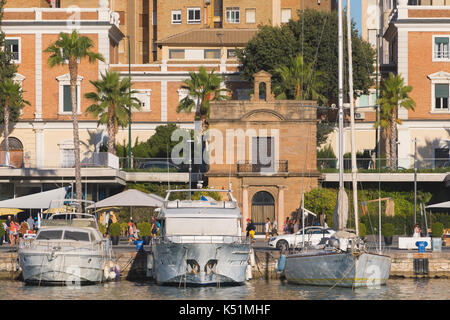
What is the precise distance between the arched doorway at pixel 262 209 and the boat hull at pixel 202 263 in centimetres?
2443

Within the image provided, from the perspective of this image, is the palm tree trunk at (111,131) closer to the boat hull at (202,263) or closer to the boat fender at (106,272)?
the boat fender at (106,272)

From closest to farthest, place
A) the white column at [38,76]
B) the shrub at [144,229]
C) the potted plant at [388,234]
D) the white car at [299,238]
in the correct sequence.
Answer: the white car at [299,238]
the potted plant at [388,234]
the shrub at [144,229]
the white column at [38,76]

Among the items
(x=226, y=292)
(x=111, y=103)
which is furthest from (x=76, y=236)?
(x=111, y=103)

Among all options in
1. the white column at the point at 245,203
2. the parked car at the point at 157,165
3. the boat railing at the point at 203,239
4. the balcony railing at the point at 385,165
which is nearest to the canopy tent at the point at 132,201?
the white column at the point at 245,203

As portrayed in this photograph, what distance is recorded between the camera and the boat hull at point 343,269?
4253 centimetres

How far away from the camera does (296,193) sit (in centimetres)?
6812

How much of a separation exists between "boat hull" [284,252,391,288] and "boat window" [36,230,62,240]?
32.3 feet

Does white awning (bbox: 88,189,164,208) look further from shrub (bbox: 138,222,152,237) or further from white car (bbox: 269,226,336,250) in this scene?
white car (bbox: 269,226,336,250)

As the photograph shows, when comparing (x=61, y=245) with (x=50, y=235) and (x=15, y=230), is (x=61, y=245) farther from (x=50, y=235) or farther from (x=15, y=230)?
(x=15, y=230)

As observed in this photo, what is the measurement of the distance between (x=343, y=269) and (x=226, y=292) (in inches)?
186

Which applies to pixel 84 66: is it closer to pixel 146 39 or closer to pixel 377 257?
pixel 146 39
